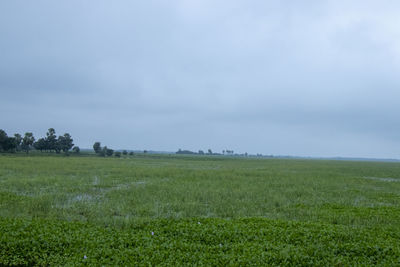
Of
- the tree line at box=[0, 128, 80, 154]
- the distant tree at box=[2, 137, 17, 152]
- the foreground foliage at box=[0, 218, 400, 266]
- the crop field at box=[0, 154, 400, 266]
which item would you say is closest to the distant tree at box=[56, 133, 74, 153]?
the tree line at box=[0, 128, 80, 154]

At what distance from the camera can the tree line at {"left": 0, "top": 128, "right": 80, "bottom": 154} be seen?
66.0 meters

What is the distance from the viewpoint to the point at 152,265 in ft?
17.4

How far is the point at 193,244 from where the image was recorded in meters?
6.35

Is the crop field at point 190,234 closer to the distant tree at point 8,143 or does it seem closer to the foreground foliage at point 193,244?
the foreground foliage at point 193,244

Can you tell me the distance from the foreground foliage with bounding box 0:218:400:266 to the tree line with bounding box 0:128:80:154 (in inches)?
2865

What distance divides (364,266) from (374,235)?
93.1 inches

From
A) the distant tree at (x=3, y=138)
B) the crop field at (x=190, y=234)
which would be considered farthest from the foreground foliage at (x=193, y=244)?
the distant tree at (x=3, y=138)

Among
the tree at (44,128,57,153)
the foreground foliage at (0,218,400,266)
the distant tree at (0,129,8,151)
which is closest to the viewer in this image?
the foreground foliage at (0,218,400,266)

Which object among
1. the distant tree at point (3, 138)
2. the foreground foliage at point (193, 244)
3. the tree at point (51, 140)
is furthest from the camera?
the tree at point (51, 140)

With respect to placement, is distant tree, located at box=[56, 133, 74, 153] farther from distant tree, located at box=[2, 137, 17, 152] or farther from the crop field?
the crop field

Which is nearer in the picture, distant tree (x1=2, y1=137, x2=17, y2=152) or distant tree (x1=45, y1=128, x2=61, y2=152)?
distant tree (x1=2, y1=137, x2=17, y2=152)

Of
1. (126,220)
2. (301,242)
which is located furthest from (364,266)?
(126,220)

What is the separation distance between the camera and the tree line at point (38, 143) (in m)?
66.0

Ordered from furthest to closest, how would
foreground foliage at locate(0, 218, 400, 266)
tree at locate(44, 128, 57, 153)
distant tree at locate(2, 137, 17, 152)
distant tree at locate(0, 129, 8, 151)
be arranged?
tree at locate(44, 128, 57, 153) → distant tree at locate(2, 137, 17, 152) → distant tree at locate(0, 129, 8, 151) → foreground foliage at locate(0, 218, 400, 266)
